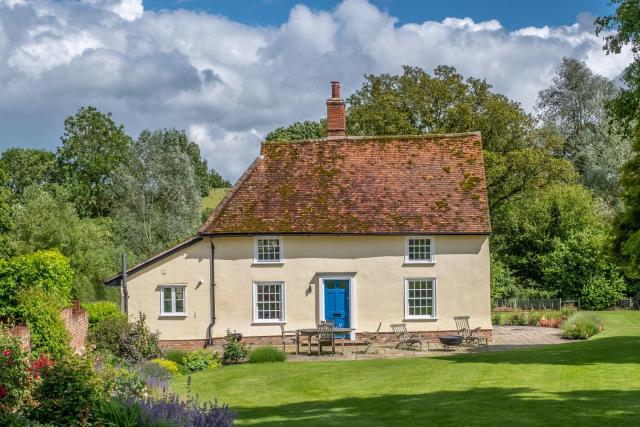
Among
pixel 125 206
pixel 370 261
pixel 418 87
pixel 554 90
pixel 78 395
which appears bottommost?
pixel 78 395

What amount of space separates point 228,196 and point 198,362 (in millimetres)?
9726

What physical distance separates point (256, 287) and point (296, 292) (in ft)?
5.50

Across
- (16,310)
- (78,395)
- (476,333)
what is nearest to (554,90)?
(476,333)

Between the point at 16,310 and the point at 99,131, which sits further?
the point at 99,131

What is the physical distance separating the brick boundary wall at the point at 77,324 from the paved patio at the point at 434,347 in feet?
22.9

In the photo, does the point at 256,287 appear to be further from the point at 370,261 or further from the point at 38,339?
the point at 38,339

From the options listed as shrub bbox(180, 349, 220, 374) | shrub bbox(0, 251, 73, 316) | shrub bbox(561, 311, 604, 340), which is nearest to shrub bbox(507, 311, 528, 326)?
shrub bbox(561, 311, 604, 340)

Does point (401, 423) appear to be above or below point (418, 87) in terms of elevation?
below

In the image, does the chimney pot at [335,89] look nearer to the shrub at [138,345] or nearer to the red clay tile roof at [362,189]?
the red clay tile roof at [362,189]

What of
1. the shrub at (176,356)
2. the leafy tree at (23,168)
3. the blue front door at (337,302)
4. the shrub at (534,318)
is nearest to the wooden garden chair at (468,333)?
the blue front door at (337,302)

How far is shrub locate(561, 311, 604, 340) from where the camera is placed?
32469 millimetres

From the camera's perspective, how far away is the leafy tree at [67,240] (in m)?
45.7

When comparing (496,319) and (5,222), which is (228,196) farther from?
(496,319)

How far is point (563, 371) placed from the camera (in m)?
20.8
